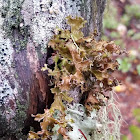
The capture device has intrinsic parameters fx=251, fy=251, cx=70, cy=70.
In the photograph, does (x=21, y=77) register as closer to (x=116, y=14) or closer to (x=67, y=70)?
(x=67, y=70)

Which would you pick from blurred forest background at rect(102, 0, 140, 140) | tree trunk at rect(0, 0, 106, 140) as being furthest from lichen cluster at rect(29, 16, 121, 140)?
blurred forest background at rect(102, 0, 140, 140)

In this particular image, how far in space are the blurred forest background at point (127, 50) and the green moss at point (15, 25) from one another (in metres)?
1.98

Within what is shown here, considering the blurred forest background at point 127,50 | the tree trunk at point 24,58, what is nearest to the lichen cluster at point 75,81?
the tree trunk at point 24,58

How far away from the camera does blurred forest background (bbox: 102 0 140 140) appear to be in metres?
3.24

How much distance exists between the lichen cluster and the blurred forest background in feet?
6.17

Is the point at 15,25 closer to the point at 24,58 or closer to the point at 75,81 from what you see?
the point at 24,58

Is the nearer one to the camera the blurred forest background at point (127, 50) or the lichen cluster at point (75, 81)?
the lichen cluster at point (75, 81)

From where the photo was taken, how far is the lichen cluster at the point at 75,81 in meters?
A: 0.89

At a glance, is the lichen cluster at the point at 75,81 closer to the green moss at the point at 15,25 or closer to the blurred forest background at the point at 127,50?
the green moss at the point at 15,25

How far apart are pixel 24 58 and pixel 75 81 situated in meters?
0.21

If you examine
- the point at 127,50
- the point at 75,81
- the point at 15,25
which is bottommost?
the point at 75,81

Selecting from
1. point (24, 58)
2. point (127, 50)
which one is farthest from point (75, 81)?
point (127, 50)

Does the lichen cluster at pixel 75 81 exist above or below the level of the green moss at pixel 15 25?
below

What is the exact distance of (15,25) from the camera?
93 centimetres
